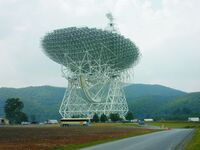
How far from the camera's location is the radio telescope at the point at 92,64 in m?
129

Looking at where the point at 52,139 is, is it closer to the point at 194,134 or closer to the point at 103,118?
the point at 194,134

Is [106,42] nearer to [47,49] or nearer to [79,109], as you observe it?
[47,49]

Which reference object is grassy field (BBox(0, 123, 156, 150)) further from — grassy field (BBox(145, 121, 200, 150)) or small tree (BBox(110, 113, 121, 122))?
small tree (BBox(110, 113, 121, 122))

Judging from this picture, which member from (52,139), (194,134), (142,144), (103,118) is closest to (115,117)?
(103,118)

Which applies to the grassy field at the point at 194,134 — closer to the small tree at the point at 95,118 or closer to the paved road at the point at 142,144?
the paved road at the point at 142,144

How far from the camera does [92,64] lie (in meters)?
140

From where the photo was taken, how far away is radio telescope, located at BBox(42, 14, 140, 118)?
12938 cm

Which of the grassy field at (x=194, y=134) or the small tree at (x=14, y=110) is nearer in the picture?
the grassy field at (x=194, y=134)

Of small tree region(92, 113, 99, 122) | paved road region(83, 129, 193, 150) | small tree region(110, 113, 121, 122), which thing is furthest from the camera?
small tree region(110, 113, 121, 122)

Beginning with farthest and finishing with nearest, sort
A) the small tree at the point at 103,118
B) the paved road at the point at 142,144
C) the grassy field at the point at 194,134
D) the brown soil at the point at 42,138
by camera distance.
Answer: the small tree at the point at 103,118, the brown soil at the point at 42,138, the paved road at the point at 142,144, the grassy field at the point at 194,134

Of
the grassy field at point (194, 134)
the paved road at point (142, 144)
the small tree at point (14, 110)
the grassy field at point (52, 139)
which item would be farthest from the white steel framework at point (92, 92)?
the paved road at point (142, 144)

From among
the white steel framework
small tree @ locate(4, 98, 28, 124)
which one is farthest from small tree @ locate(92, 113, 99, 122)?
small tree @ locate(4, 98, 28, 124)

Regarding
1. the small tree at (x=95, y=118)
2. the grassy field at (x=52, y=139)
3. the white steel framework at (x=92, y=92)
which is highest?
the white steel framework at (x=92, y=92)

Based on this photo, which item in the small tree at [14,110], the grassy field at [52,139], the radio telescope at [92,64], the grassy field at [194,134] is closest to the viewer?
the grassy field at [194,134]
